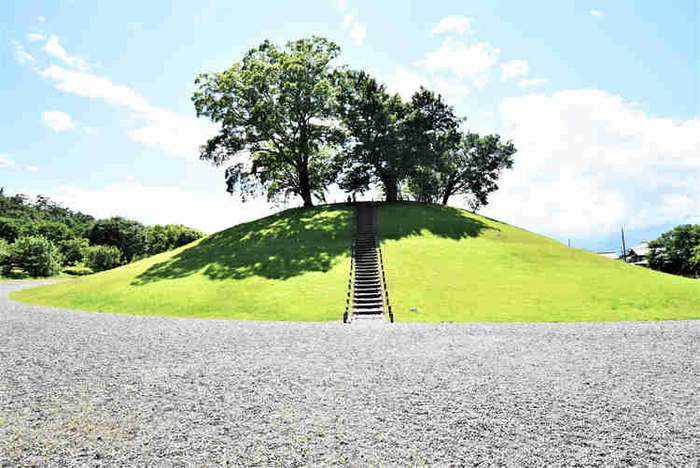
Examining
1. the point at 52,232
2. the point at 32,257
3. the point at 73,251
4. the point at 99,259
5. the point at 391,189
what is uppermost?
the point at 391,189

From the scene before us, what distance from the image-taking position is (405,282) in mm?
23891

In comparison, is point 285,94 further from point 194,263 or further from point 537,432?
point 537,432

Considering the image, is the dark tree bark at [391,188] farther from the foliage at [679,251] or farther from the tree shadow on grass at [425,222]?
the foliage at [679,251]

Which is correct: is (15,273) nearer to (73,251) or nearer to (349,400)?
(73,251)

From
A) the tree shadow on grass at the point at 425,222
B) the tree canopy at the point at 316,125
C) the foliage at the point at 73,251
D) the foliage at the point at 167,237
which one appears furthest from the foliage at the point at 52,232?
the tree shadow on grass at the point at 425,222

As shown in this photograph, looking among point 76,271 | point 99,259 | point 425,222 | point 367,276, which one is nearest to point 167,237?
point 99,259

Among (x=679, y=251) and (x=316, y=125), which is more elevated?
(x=316, y=125)

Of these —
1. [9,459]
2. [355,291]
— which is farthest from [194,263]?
[9,459]

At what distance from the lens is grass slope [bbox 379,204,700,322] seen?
19156mm

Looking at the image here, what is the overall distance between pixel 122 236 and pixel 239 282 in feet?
263

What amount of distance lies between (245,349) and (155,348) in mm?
2965

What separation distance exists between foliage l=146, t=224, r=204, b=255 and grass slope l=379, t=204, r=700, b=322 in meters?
80.7

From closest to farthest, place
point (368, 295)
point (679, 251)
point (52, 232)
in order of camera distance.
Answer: point (368, 295) → point (679, 251) → point (52, 232)

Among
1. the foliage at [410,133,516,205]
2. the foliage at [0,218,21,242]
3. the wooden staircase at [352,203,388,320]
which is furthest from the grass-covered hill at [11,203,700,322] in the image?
the foliage at [0,218,21,242]
